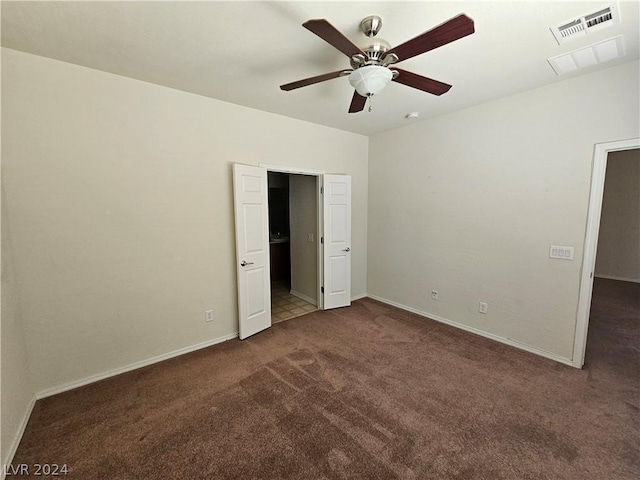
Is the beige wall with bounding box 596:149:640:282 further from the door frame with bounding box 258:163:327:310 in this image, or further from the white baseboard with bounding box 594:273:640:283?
the door frame with bounding box 258:163:327:310

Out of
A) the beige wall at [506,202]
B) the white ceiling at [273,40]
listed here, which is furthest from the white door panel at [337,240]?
the white ceiling at [273,40]

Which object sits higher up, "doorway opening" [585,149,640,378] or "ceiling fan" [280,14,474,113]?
"ceiling fan" [280,14,474,113]

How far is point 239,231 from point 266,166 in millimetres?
922

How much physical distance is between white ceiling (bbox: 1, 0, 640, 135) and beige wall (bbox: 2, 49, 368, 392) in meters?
0.28

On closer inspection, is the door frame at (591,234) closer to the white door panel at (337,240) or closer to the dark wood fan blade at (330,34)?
the dark wood fan blade at (330,34)

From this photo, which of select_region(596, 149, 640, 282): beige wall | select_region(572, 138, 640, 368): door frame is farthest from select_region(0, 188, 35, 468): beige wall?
select_region(596, 149, 640, 282): beige wall

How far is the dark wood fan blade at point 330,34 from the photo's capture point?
1.25 metres

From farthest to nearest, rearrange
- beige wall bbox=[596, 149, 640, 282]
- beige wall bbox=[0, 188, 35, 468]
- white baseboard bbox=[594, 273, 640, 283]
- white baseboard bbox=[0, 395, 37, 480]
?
white baseboard bbox=[594, 273, 640, 283] < beige wall bbox=[596, 149, 640, 282] < beige wall bbox=[0, 188, 35, 468] < white baseboard bbox=[0, 395, 37, 480]

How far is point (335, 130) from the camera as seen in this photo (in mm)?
4023

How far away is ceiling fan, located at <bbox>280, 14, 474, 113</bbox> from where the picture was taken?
1311mm

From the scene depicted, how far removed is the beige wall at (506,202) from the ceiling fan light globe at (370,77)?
2.02m

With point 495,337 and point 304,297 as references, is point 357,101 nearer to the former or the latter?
point 495,337

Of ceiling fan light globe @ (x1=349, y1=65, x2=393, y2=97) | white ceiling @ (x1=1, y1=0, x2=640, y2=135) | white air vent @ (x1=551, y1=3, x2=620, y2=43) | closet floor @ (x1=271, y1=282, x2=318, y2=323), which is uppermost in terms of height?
white air vent @ (x1=551, y1=3, x2=620, y2=43)

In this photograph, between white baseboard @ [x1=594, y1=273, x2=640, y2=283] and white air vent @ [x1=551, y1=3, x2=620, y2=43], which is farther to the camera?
white baseboard @ [x1=594, y1=273, x2=640, y2=283]
